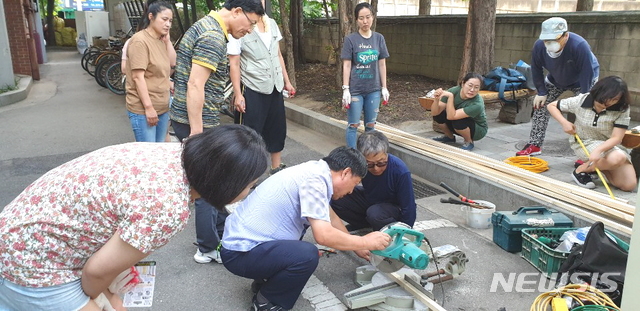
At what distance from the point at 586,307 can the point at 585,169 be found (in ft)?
7.53

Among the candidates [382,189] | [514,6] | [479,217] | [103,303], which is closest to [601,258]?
[479,217]

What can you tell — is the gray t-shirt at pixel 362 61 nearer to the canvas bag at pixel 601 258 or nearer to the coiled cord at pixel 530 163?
the coiled cord at pixel 530 163

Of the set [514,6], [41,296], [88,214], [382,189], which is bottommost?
[382,189]

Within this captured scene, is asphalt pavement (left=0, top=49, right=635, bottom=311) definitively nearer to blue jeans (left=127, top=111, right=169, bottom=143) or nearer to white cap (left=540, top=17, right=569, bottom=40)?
blue jeans (left=127, top=111, right=169, bottom=143)

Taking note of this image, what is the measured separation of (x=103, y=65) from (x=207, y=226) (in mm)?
10205

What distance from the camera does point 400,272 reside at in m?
3.39

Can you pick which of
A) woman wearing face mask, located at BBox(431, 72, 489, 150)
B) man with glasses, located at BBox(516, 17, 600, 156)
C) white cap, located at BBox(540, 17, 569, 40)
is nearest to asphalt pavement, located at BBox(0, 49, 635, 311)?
woman wearing face mask, located at BBox(431, 72, 489, 150)

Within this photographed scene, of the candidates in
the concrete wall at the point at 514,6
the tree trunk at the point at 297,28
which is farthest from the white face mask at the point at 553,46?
the concrete wall at the point at 514,6

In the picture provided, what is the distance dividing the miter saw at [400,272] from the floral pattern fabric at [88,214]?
66.5 inches

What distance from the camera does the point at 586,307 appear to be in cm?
268

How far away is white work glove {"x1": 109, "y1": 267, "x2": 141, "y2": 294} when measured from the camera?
6.05 ft

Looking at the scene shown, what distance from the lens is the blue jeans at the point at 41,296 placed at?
1.61 meters

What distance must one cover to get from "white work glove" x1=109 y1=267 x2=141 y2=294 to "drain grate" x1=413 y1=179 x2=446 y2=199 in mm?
3594

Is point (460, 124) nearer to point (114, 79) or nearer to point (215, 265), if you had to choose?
→ point (215, 265)
